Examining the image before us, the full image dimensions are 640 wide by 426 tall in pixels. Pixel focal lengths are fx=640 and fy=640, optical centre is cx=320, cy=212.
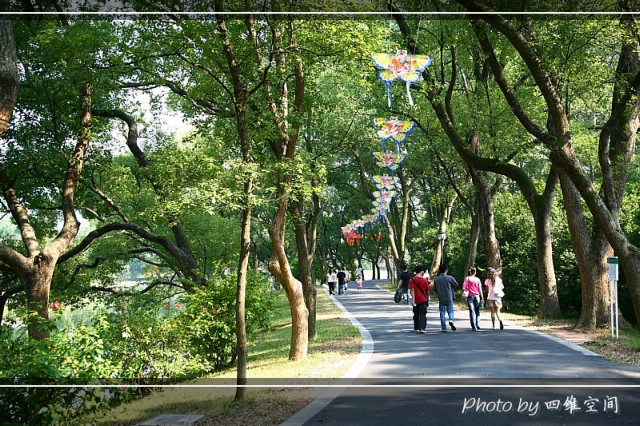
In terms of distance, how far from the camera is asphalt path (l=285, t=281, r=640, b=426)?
7609 mm

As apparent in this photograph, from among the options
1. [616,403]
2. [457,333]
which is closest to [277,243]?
[457,333]

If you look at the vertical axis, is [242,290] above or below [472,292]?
above

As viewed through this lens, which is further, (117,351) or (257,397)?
(117,351)

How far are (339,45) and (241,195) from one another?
4.13 metres

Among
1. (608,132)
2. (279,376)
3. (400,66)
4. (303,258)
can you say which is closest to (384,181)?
(303,258)

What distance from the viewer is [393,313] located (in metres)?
24.0

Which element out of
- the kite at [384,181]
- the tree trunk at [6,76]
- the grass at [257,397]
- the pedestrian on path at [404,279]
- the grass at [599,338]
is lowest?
the grass at [257,397]

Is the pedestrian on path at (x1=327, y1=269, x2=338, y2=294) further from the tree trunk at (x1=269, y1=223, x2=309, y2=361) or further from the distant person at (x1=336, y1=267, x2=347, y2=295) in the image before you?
the tree trunk at (x1=269, y1=223, x2=309, y2=361)

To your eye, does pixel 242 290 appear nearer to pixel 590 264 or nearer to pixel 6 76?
pixel 6 76

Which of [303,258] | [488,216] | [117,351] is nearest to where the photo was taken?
[117,351]

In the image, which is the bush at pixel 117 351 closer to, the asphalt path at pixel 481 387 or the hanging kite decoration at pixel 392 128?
the asphalt path at pixel 481 387

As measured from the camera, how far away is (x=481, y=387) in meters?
8.98

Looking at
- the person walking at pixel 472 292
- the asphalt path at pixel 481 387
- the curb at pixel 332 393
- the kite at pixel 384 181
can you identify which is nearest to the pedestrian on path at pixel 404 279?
the kite at pixel 384 181

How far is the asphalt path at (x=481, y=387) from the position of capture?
761 centimetres
